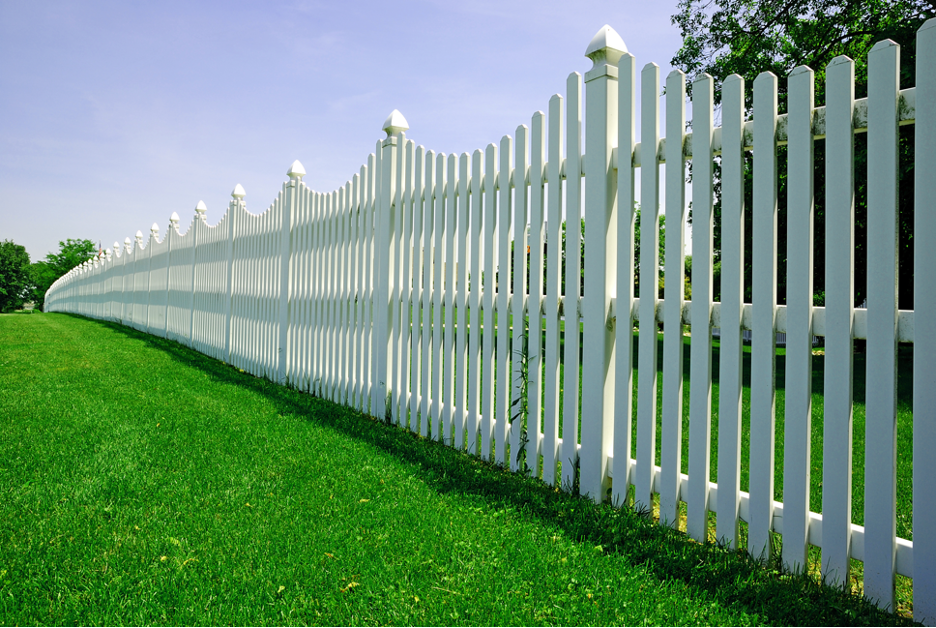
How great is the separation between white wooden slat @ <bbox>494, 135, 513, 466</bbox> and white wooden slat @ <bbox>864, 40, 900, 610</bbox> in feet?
7.18

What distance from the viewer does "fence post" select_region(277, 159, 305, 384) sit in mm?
7712

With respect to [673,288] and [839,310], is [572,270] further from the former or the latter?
[839,310]

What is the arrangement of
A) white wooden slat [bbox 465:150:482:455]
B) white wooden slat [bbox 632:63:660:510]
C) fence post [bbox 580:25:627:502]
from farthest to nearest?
1. white wooden slat [bbox 465:150:482:455]
2. fence post [bbox 580:25:627:502]
3. white wooden slat [bbox 632:63:660:510]

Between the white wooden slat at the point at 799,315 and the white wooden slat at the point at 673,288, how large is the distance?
1.75 feet

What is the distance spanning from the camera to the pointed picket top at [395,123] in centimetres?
566

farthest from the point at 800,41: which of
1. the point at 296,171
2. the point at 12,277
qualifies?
the point at 12,277

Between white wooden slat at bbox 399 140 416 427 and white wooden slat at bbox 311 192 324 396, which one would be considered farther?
white wooden slat at bbox 311 192 324 396

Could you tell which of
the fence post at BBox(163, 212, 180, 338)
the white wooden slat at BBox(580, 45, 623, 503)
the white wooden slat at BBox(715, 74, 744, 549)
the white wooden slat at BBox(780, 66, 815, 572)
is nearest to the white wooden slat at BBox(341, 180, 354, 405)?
the white wooden slat at BBox(580, 45, 623, 503)

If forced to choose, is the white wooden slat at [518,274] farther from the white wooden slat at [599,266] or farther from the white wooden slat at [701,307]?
the white wooden slat at [701,307]

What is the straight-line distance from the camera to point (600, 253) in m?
3.49

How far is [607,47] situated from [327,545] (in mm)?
3081

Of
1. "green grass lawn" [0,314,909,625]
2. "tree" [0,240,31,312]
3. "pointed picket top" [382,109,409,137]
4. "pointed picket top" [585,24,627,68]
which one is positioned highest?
"tree" [0,240,31,312]

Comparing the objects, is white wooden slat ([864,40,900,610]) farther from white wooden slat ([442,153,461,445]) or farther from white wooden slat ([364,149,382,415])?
white wooden slat ([364,149,382,415])

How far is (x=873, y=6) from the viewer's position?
1617 centimetres
